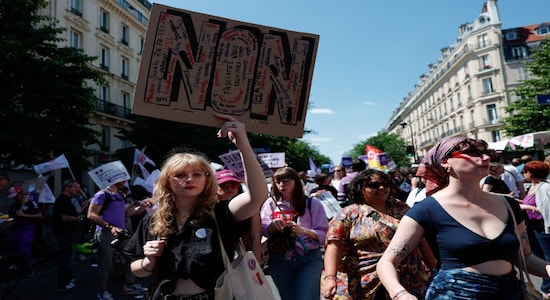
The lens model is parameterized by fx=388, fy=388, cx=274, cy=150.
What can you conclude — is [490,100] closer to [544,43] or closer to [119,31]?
[544,43]

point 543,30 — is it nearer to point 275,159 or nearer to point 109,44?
point 109,44

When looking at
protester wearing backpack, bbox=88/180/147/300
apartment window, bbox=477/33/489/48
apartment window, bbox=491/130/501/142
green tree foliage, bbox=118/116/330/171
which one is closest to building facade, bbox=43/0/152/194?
green tree foliage, bbox=118/116/330/171

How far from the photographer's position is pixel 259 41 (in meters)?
2.58

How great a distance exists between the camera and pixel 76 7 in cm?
2773

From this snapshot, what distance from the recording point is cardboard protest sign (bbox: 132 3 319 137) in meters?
2.43

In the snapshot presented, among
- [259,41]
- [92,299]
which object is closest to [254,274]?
[259,41]

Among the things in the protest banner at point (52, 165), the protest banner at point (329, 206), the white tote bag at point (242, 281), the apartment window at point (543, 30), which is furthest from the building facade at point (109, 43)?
the apartment window at point (543, 30)

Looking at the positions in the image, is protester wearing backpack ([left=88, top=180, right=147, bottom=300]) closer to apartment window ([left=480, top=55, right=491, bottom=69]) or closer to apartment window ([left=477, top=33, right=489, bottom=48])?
apartment window ([left=480, top=55, right=491, bottom=69])

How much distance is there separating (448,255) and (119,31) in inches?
1387

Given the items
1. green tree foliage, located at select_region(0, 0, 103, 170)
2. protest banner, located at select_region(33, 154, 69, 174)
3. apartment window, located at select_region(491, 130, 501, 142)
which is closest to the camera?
protest banner, located at select_region(33, 154, 69, 174)

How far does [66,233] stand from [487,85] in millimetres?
58654

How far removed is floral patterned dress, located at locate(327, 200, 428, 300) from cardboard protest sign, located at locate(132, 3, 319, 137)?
0.89 meters

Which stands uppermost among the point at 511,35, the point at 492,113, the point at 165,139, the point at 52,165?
the point at 511,35

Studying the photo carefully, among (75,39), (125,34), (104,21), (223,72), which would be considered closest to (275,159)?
(223,72)
